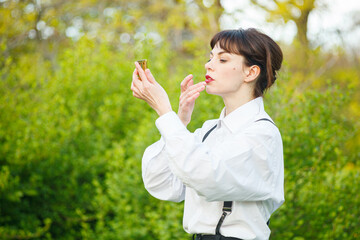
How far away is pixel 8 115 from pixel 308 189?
3604 millimetres

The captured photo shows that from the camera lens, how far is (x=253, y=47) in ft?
5.99

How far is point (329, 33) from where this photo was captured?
23.7ft

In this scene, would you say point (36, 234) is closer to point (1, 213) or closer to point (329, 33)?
point (1, 213)

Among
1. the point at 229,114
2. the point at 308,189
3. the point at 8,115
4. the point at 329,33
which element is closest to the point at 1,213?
the point at 8,115

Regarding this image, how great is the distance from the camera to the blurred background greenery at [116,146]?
3666 millimetres

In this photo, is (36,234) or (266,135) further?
(36,234)

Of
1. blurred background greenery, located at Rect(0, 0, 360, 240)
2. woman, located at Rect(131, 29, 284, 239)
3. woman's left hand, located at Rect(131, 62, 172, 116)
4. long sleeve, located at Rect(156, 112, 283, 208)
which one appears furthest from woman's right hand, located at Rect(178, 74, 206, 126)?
blurred background greenery, located at Rect(0, 0, 360, 240)

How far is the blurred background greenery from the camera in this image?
12.0 ft

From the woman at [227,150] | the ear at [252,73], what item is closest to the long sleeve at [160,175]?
the woman at [227,150]

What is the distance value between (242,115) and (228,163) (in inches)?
14.7

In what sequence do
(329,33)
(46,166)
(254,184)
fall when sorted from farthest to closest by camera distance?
(329,33) < (46,166) < (254,184)

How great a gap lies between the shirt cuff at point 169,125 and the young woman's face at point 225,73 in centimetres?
33

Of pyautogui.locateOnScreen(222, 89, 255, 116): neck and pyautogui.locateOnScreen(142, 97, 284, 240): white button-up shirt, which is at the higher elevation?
pyautogui.locateOnScreen(222, 89, 255, 116): neck

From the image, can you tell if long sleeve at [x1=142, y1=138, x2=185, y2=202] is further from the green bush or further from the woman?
the green bush
